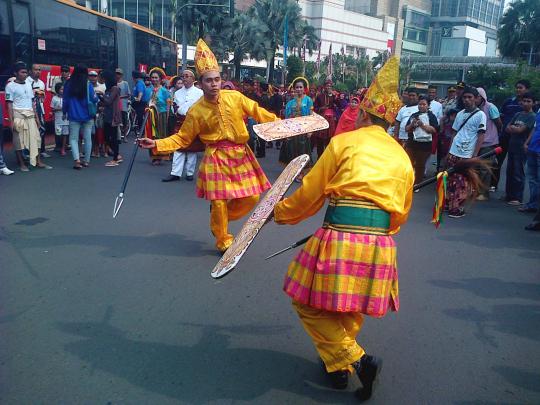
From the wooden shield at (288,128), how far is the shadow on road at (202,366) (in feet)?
5.12

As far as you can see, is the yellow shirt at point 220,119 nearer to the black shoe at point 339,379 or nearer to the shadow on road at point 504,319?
the shadow on road at point 504,319

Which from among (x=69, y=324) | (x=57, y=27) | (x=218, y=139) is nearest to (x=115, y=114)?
(x=57, y=27)

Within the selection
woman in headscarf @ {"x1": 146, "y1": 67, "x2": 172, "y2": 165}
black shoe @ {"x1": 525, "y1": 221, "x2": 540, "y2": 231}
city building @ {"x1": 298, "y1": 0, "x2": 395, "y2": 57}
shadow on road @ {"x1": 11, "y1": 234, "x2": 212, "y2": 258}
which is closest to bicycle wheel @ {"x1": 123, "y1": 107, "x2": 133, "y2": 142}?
woman in headscarf @ {"x1": 146, "y1": 67, "x2": 172, "y2": 165}

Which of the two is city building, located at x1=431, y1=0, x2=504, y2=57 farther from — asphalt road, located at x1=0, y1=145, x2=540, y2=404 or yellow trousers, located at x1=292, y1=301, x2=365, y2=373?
yellow trousers, located at x1=292, y1=301, x2=365, y2=373

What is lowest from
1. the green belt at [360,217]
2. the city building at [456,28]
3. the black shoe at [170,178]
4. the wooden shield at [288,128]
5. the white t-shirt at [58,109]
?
the black shoe at [170,178]

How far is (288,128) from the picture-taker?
4.33m

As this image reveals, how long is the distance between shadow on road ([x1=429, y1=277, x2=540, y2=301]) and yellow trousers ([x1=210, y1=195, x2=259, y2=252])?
1960 mm

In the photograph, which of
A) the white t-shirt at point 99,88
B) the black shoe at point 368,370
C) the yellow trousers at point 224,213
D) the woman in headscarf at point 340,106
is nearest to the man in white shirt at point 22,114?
the white t-shirt at point 99,88

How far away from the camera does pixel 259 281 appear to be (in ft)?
15.1

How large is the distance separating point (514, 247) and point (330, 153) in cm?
438

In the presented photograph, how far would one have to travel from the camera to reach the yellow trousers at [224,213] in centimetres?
520

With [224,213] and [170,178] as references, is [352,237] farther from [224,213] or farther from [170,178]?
[170,178]

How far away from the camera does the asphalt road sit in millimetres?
2996

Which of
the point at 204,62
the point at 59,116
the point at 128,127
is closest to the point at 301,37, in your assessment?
the point at 128,127
